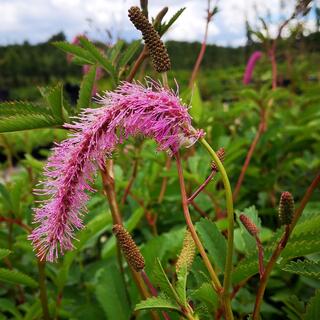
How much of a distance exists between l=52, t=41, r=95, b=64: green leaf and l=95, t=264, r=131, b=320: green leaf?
1.71ft

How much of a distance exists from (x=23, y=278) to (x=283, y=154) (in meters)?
2.11

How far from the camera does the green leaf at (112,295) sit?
116 cm

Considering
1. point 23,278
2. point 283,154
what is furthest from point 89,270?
point 283,154

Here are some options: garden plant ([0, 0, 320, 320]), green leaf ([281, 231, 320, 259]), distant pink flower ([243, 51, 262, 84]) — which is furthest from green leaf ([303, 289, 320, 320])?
distant pink flower ([243, 51, 262, 84])

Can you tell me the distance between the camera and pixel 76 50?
104 centimetres

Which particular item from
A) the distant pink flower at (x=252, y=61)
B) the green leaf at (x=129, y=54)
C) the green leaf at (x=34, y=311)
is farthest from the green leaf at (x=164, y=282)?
the distant pink flower at (x=252, y=61)

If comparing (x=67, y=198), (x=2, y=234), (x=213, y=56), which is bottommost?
(x=213, y=56)

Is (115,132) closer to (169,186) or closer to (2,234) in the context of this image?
(2,234)

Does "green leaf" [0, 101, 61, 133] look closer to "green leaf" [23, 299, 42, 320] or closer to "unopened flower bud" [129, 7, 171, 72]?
"unopened flower bud" [129, 7, 171, 72]

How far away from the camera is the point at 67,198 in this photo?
28.8 inches

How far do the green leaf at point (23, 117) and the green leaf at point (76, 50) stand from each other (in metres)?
0.19

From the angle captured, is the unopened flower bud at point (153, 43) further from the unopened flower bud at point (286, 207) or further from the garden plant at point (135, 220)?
the unopened flower bud at point (286, 207)

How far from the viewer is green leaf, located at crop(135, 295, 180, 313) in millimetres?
723

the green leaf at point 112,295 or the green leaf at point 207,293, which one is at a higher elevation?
the green leaf at point 207,293
